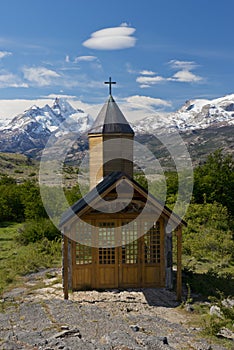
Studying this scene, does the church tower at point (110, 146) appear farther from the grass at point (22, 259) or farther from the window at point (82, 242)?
the grass at point (22, 259)

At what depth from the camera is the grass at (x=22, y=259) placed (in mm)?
20672

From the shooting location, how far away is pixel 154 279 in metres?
17.9

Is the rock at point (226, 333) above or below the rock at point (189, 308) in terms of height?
above

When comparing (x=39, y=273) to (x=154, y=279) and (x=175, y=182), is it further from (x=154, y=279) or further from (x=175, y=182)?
(x=175, y=182)

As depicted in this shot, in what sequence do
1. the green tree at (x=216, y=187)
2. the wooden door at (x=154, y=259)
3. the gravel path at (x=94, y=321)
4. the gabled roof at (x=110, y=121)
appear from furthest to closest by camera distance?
the green tree at (x=216, y=187) < the gabled roof at (x=110, y=121) < the wooden door at (x=154, y=259) < the gravel path at (x=94, y=321)

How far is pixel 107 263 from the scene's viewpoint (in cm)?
1791

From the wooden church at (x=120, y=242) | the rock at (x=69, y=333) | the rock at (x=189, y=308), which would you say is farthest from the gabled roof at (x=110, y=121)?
the rock at (x=69, y=333)

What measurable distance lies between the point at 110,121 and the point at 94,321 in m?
10.4

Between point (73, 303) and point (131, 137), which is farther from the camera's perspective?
point (131, 137)

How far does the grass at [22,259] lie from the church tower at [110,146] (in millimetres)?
6013

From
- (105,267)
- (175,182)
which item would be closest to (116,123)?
(105,267)

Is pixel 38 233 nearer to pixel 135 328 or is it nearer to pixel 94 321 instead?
pixel 94 321

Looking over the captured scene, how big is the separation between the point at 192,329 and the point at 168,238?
5.54m

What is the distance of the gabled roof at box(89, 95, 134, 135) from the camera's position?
20.4 metres
